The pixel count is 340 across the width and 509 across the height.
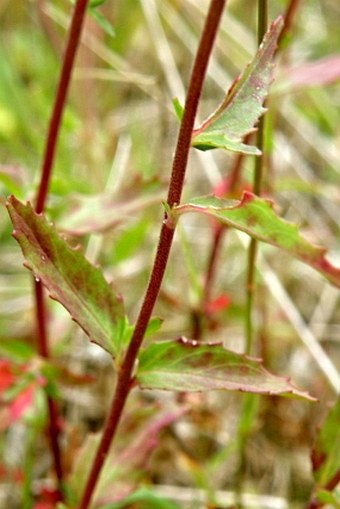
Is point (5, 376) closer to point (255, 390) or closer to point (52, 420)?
Answer: point (52, 420)

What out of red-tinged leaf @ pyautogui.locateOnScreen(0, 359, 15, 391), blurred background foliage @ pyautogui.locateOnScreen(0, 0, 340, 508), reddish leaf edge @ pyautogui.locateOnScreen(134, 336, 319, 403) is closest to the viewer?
reddish leaf edge @ pyautogui.locateOnScreen(134, 336, 319, 403)

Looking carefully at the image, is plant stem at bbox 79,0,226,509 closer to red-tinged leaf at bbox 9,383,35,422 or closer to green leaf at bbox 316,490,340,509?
green leaf at bbox 316,490,340,509

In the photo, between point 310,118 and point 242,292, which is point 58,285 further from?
point 310,118

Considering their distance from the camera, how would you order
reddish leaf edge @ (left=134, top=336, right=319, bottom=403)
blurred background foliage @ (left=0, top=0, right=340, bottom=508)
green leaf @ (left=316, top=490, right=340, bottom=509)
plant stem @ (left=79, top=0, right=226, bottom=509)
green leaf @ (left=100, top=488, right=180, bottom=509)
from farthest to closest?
blurred background foliage @ (left=0, top=0, right=340, bottom=508), green leaf @ (left=100, top=488, right=180, bottom=509), green leaf @ (left=316, top=490, right=340, bottom=509), reddish leaf edge @ (left=134, top=336, right=319, bottom=403), plant stem @ (left=79, top=0, right=226, bottom=509)

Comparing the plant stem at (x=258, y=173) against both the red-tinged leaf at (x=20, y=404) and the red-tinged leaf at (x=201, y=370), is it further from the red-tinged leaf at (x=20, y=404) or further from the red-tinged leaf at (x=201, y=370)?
the red-tinged leaf at (x=20, y=404)


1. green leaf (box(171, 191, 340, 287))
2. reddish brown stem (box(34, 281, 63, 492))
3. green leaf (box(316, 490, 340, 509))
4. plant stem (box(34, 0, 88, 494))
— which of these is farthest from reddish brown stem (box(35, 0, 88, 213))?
green leaf (box(316, 490, 340, 509))

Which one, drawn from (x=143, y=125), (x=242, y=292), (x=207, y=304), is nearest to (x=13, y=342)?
(x=207, y=304)
